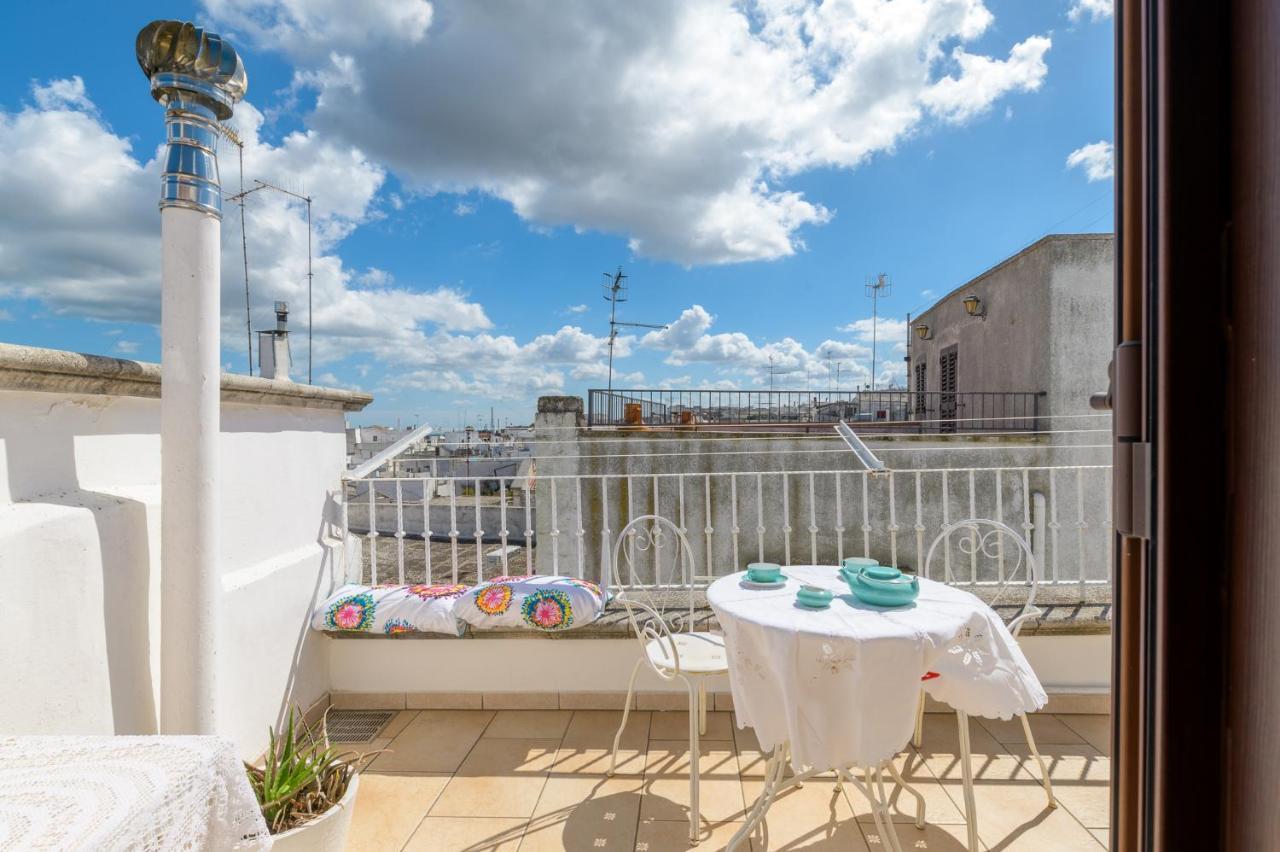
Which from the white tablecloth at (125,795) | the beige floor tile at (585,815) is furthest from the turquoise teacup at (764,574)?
the white tablecloth at (125,795)

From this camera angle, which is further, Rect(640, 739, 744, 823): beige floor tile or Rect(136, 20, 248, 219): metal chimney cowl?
Rect(640, 739, 744, 823): beige floor tile

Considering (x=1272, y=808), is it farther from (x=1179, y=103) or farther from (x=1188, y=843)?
(x=1179, y=103)

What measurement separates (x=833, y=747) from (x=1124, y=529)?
122 centimetres

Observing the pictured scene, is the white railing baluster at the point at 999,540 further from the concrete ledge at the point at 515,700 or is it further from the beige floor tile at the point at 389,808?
the beige floor tile at the point at 389,808

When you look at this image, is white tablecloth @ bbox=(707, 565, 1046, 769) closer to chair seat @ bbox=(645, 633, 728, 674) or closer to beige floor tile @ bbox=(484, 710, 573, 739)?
chair seat @ bbox=(645, 633, 728, 674)

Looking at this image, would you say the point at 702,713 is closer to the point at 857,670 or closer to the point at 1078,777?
the point at 857,670

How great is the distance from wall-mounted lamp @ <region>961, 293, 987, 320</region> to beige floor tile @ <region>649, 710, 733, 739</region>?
31.5ft

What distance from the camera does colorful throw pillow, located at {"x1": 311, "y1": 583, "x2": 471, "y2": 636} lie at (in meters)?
2.67

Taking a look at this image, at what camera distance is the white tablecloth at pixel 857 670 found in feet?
5.03

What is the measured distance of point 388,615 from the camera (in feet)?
8.87

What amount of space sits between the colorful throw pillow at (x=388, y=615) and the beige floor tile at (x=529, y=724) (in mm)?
459

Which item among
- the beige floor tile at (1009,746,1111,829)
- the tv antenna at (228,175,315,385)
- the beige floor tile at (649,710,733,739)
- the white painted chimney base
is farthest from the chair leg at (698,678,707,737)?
the tv antenna at (228,175,315,385)

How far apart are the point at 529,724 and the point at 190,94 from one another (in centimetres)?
268

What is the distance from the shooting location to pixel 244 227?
424 cm
